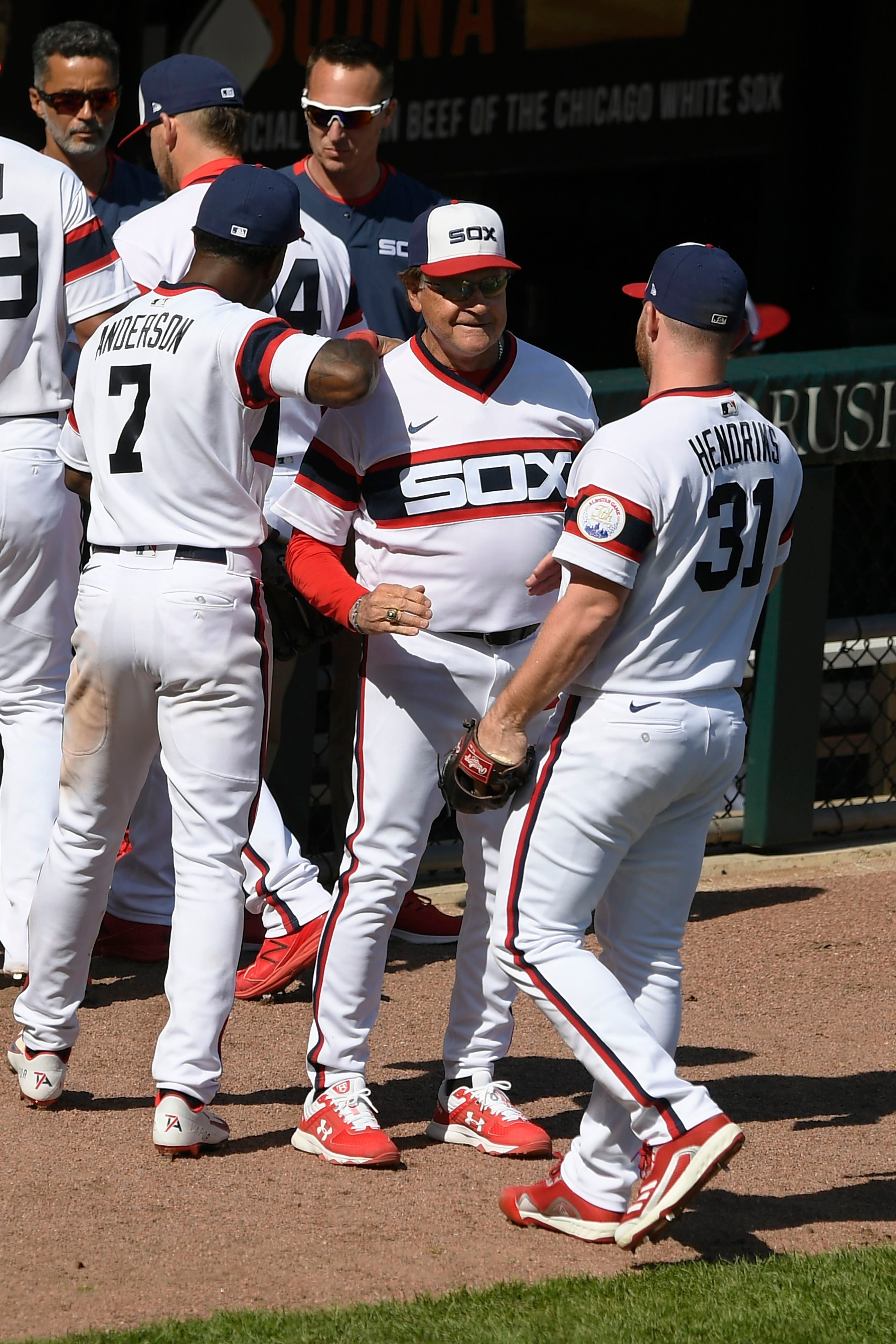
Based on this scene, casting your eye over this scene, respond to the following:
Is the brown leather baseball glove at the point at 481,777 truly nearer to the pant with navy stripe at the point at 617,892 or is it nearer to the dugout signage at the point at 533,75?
the pant with navy stripe at the point at 617,892

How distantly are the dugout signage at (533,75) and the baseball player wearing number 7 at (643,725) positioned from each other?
6.08m

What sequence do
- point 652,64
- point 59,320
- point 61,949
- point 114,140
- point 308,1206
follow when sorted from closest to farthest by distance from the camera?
point 308,1206 < point 61,949 < point 59,320 < point 114,140 < point 652,64

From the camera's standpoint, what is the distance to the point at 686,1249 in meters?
3.34

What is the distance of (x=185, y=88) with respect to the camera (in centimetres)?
452

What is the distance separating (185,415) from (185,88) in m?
1.38

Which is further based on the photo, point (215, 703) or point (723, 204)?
point (723, 204)

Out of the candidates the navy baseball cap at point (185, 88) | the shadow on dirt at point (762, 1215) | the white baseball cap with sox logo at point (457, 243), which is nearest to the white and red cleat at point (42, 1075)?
the shadow on dirt at point (762, 1215)

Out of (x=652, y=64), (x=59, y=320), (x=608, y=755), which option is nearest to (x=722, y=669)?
(x=608, y=755)

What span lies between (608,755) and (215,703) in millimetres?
816

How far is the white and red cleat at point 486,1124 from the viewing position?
372 cm

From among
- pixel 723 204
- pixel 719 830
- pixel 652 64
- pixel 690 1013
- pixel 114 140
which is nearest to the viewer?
pixel 690 1013

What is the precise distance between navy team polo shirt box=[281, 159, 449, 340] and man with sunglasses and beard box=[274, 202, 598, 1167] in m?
1.54

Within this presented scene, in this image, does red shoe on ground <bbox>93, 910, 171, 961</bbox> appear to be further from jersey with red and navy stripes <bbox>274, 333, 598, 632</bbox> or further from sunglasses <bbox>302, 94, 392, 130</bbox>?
sunglasses <bbox>302, 94, 392, 130</bbox>

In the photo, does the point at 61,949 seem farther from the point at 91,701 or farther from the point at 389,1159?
the point at 389,1159
